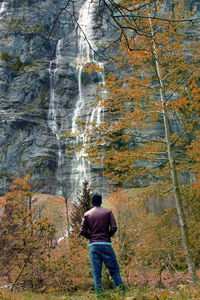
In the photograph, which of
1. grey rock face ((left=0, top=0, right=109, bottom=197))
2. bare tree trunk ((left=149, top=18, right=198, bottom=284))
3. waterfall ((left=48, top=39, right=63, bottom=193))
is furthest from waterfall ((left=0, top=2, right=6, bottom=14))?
bare tree trunk ((left=149, top=18, right=198, bottom=284))

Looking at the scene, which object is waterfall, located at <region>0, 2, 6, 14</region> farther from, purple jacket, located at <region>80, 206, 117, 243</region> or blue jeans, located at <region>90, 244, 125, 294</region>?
blue jeans, located at <region>90, 244, 125, 294</region>

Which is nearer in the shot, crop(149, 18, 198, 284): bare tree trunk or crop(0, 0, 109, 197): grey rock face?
crop(149, 18, 198, 284): bare tree trunk

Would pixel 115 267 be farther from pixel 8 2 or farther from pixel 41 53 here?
pixel 8 2

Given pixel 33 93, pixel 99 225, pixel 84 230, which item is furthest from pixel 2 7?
pixel 99 225

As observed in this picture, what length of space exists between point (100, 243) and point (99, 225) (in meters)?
0.29

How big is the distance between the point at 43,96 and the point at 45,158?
12.3 meters

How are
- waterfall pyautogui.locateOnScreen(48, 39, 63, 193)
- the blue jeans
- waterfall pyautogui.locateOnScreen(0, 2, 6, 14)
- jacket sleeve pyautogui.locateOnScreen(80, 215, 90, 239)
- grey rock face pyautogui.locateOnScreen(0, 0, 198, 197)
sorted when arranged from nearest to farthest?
the blue jeans < jacket sleeve pyautogui.locateOnScreen(80, 215, 90, 239) < grey rock face pyautogui.locateOnScreen(0, 0, 198, 197) < waterfall pyautogui.locateOnScreen(48, 39, 63, 193) < waterfall pyautogui.locateOnScreen(0, 2, 6, 14)

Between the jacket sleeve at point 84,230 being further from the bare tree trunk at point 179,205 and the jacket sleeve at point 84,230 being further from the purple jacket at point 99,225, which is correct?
the bare tree trunk at point 179,205

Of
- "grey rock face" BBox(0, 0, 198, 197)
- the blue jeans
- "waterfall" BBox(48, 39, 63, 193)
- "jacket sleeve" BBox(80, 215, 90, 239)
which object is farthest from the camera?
"waterfall" BBox(48, 39, 63, 193)

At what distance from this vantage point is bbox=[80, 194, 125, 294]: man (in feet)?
13.7

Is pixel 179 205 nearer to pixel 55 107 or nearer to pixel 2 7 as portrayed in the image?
pixel 55 107

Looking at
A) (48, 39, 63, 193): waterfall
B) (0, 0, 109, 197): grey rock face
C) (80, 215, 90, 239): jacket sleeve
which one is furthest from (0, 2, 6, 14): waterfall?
(80, 215, 90, 239): jacket sleeve

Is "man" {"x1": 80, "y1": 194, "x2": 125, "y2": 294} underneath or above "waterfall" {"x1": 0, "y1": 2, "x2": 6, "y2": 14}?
underneath

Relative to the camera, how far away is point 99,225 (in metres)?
4.28
